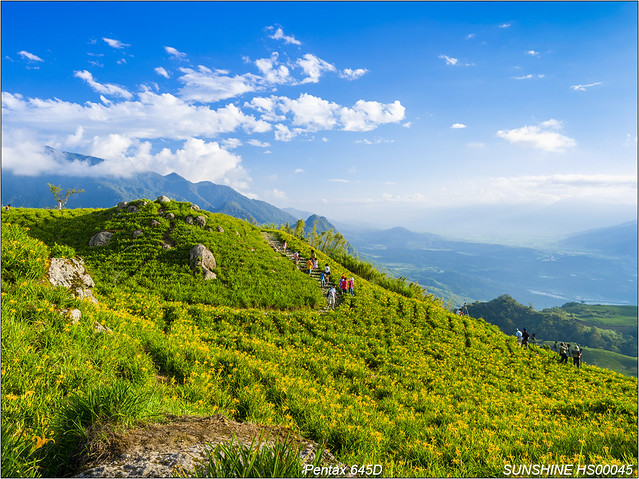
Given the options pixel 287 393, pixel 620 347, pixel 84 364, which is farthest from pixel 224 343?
pixel 620 347

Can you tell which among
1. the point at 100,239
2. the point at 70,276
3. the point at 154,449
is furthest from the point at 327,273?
the point at 154,449

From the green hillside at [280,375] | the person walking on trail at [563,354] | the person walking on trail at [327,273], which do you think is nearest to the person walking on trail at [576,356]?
the person walking on trail at [563,354]

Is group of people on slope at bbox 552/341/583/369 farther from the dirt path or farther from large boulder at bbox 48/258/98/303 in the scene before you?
large boulder at bbox 48/258/98/303

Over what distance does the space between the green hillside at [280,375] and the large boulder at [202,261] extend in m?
0.65

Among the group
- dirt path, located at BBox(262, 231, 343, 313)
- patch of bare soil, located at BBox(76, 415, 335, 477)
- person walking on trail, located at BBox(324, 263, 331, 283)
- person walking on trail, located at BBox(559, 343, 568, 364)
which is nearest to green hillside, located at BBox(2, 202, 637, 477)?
patch of bare soil, located at BBox(76, 415, 335, 477)

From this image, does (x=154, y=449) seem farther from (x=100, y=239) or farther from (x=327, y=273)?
(x=100, y=239)

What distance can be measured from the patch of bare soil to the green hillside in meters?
0.23

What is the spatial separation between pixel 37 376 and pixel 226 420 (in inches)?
162

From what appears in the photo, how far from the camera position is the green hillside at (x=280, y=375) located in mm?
6140

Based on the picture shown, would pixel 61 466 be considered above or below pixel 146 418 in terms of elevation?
below

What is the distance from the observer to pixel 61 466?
491 centimetres

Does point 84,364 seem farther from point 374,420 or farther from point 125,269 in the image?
point 125,269

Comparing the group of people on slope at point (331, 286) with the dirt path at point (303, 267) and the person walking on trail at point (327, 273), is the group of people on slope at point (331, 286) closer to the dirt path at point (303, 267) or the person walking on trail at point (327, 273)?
the person walking on trail at point (327, 273)

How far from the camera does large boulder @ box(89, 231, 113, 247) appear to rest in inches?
1021
